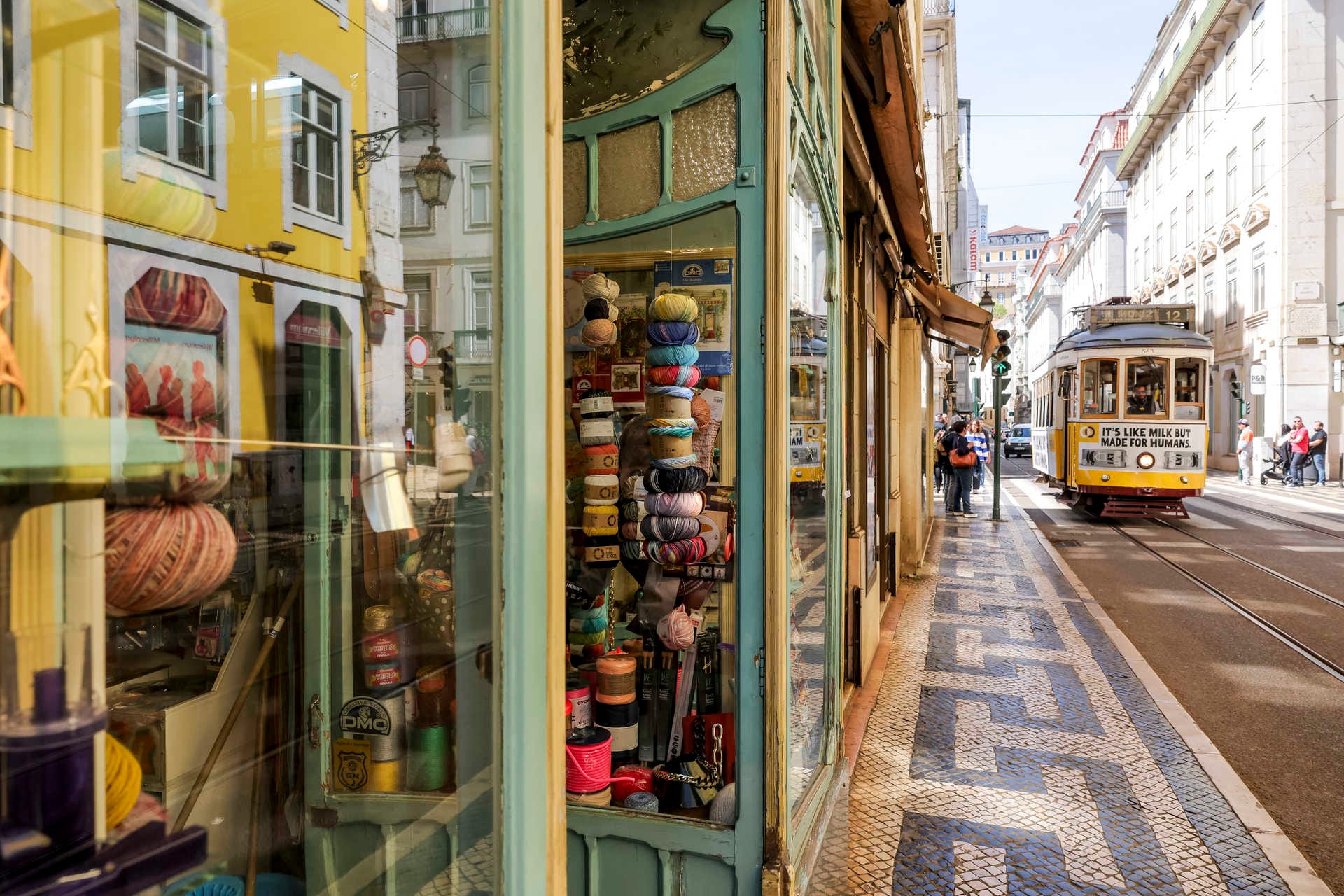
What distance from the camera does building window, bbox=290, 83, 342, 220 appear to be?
144 cm

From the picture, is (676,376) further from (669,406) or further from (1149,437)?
(1149,437)

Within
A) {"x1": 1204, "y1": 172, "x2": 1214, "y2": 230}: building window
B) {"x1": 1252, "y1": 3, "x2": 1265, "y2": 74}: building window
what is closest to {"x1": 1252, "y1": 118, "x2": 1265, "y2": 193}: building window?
{"x1": 1252, "y1": 3, "x2": 1265, "y2": 74}: building window

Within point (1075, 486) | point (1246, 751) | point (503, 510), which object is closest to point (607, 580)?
point (503, 510)

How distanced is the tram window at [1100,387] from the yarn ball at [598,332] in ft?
43.8

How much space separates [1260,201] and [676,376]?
32.2 metres

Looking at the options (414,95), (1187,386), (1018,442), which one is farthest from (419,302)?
(1018,442)

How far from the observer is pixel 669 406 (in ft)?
9.04

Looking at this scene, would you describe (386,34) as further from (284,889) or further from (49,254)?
(284,889)

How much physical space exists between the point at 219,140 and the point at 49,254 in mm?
626

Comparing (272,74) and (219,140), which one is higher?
(272,74)

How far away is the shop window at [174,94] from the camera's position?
39.2 inches

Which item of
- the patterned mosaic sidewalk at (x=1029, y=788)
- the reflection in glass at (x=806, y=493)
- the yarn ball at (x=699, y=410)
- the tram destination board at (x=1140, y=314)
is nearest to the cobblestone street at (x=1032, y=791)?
the patterned mosaic sidewalk at (x=1029, y=788)

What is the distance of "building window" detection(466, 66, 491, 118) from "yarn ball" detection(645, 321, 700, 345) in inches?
58.8

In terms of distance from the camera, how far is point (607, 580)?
2955 mm
